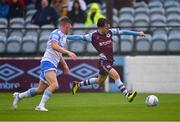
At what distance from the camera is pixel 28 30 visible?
24281 millimetres

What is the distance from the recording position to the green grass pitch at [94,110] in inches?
539

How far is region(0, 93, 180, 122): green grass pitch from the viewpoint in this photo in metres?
13.7

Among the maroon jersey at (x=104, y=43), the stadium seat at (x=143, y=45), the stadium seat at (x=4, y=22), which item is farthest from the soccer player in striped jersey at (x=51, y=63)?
the stadium seat at (x=4, y=22)

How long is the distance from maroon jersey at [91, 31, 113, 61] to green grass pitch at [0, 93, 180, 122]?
123cm

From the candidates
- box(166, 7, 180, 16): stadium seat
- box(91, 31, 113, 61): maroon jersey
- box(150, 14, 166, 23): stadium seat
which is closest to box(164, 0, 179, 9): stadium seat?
box(166, 7, 180, 16): stadium seat

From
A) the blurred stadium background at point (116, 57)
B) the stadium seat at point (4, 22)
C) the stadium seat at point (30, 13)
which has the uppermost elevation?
the stadium seat at point (30, 13)

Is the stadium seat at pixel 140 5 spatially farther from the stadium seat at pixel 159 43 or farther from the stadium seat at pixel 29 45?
the stadium seat at pixel 29 45

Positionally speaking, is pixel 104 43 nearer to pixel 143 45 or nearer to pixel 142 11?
pixel 143 45

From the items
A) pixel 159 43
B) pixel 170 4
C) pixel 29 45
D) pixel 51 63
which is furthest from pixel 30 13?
pixel 51 63

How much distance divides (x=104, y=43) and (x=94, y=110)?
304 cm

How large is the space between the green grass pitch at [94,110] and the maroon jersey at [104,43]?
4.05ft

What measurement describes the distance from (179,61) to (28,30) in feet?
18.0

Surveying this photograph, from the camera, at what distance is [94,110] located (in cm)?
1552

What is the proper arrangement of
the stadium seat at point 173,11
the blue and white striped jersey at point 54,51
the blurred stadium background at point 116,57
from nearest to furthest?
the blue and white striped jersey at point 54,51 < the blurred stadium background at point 116,57 < the stadium seat at point 173,11
